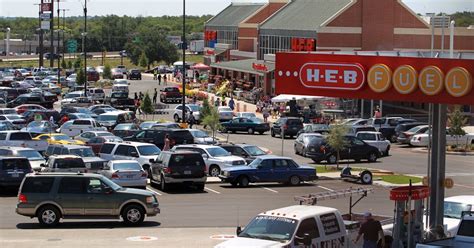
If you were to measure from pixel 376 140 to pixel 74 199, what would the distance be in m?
28.0

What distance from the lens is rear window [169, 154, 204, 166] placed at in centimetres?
3731

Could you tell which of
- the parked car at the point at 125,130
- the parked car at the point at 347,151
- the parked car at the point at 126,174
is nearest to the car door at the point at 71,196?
the parked car at the point at 126,174

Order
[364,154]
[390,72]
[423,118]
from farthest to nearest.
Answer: [423,118], [364,154], [390,72]

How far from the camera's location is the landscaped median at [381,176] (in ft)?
139

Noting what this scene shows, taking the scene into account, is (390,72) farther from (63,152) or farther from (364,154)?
(364,154)

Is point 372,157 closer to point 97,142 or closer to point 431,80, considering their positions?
point 97,142

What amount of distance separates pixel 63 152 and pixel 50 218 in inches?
541

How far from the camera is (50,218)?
2839 centimetres

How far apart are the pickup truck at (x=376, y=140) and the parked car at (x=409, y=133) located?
5038mm

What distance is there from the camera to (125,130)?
5597 centimetres

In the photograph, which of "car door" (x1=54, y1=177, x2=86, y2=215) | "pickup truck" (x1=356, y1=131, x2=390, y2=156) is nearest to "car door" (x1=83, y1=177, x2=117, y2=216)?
"car door" (x1=54, y1=177, x2=86, y2=215)

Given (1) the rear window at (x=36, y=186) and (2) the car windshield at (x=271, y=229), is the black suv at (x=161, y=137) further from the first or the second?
(2) the car windshield at (x=271, y=229)

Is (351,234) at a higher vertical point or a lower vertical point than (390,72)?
lower

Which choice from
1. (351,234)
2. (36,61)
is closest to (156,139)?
(351,234)
